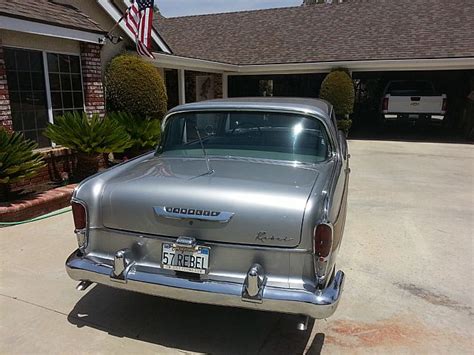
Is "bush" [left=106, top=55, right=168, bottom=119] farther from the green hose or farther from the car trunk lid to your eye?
the car trunk lid

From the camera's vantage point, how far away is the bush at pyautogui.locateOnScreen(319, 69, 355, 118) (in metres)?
14.4

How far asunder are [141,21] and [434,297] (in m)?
7.92

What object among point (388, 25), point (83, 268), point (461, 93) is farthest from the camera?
point (461, 93)

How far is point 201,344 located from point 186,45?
1740cm

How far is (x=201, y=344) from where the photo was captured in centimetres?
283

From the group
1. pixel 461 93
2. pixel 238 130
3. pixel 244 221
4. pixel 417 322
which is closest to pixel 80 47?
pixel 238 130

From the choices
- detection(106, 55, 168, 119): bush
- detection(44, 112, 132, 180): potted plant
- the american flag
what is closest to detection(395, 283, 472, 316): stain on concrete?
detection(44, 112, 132, 180): potted plant

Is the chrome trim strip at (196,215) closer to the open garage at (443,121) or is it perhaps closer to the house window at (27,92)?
the house window at (27,92)

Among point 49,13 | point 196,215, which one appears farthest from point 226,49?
point 196,215

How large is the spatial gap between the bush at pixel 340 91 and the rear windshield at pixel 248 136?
11.4 m

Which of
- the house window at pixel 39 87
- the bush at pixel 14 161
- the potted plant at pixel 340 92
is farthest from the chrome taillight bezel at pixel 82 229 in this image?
the potted plant at pixel 340 92

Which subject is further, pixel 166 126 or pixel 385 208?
pixel 385 208

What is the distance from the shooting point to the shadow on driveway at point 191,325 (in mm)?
2820

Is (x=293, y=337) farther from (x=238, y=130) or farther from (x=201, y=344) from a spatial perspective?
(x=238, y=130)
